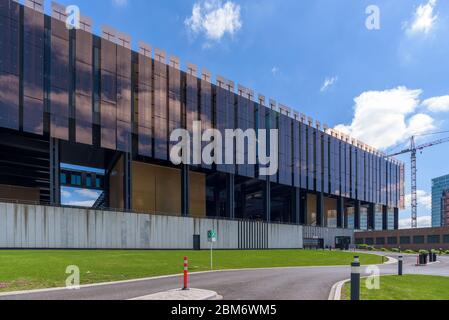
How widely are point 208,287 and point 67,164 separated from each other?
177 feet

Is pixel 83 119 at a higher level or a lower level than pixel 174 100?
lower

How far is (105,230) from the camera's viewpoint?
42.4 metres

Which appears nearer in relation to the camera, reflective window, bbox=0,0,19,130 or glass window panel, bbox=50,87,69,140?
reflective window, bbox=0,0,19,130

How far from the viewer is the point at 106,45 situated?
46.8 m

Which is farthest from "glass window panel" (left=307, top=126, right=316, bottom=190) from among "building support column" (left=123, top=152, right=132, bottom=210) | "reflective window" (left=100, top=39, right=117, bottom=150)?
"reflective window" (left=100, top=39, right=117, bottom=150)

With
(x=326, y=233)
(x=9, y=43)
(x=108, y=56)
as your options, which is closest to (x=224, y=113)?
(x=108, y=56)

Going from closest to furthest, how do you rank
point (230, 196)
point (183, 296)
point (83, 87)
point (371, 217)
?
point (183, 296), point (83, 87), point (230, 196), point (371, 217)

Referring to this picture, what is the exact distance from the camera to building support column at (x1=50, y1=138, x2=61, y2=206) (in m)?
42.1

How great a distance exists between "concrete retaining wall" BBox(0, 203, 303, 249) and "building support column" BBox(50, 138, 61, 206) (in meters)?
3.56

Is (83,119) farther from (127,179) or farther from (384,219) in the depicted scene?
(384,219)

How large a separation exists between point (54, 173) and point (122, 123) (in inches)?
398

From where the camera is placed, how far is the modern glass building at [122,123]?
40594 mm

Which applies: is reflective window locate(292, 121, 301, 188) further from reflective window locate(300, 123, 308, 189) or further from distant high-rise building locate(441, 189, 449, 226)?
distant high-rise building locate(441, 189, 449, 226)

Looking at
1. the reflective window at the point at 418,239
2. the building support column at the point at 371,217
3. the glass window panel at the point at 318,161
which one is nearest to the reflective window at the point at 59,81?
the glass window panel at the point at 318,161
